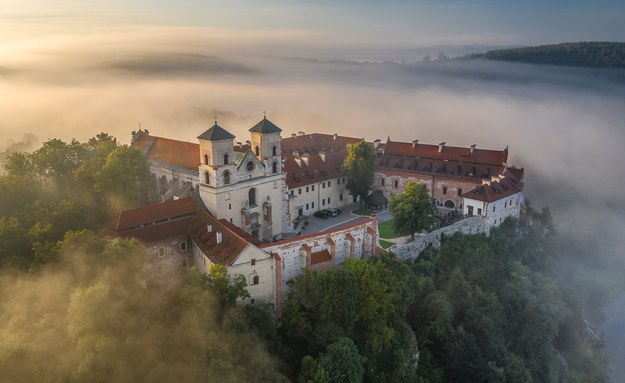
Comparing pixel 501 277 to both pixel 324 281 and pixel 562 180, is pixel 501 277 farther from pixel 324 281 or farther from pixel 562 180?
pixel 562 180

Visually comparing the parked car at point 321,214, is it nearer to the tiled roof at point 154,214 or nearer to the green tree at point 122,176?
the tiled roof at point 154,214

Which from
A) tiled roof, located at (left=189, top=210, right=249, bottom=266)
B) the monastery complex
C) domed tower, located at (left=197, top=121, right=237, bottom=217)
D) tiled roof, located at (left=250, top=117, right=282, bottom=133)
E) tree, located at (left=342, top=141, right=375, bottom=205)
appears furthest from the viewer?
tree, located at (left=342, top=141, right=375, bottom=205)

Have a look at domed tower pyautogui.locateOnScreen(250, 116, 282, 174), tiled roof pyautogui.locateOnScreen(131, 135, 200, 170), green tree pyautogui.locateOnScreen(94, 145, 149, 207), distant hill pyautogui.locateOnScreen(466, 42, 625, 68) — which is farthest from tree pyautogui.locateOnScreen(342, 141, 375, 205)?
distant hill pyautogui.locateOnScreen(466, 42, 625, 68)

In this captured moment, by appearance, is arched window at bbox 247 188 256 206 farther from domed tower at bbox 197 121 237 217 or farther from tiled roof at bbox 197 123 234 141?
tiled roof at bbox 197 123 234 141

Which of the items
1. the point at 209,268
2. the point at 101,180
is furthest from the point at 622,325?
the point at 101,180

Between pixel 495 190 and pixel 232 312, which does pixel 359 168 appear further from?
pixel 232 312

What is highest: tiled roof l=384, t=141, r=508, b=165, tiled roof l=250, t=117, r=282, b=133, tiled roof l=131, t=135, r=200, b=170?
tiled roof l=250, t=117, r=282, b=133

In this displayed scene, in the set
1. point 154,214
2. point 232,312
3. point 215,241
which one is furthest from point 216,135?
point 232,312

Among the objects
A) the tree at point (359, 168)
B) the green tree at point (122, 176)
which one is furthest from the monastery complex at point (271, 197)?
the green tree at point (122, 176)
